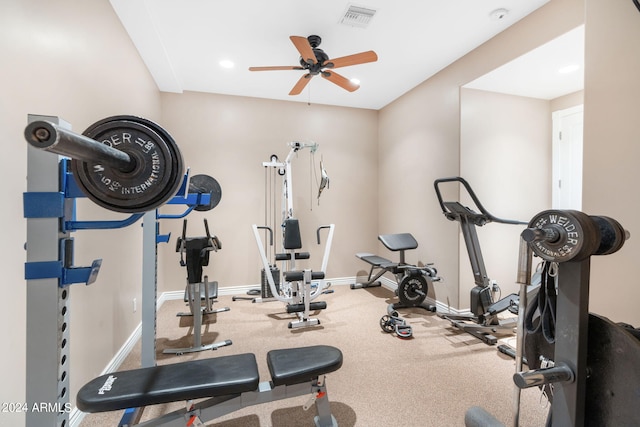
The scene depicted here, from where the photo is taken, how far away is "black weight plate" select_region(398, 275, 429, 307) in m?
3.23

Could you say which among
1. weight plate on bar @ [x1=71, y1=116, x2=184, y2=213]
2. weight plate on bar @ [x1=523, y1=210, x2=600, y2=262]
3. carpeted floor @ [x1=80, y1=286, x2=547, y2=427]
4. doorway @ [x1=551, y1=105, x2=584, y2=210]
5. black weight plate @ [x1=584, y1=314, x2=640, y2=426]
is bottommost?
carpeted floor @ [x1=80, y1=286, x2=547, y2=427]

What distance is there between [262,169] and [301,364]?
317 cm

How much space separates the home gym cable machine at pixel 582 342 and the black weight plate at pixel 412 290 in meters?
2.25

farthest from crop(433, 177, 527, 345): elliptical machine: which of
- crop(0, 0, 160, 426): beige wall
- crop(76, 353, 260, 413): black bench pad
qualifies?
crop(0, 0, 160, 426): beige wall

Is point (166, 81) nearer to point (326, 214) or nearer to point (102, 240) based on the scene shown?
point (102, 240)

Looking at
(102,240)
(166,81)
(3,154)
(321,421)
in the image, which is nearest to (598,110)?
(321,421)

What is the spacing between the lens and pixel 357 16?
240 centimetres

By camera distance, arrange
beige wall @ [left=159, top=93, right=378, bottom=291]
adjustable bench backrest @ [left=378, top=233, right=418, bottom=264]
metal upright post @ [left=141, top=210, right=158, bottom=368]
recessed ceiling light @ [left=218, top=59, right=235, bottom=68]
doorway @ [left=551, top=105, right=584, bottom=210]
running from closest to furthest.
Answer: metal upright post @ [left=141, top=210, right=158, bottom=368] < recessed ceiling light @ [left=218, top=59, right=235, bottom=68] < doorway @ [left=551, top=105, right=584, bottom=210] < adjustable bench backrest @ [left=378, top=233, right=418, bottom=264] < beige wall @ [left=159, top=93, right=378, bottom=291]

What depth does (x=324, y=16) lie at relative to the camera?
2.40m

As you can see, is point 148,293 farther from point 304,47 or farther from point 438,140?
point 438,140

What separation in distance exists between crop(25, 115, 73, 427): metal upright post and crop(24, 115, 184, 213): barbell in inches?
7.6

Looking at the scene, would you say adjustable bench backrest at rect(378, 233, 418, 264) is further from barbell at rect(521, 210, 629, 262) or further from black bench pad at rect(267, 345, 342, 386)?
barbell at rect(521, 210, 629, 262)

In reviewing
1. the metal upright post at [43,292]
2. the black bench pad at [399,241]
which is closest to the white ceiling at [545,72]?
the black bench pad at [399,241]

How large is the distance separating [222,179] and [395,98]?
2.75 metres
